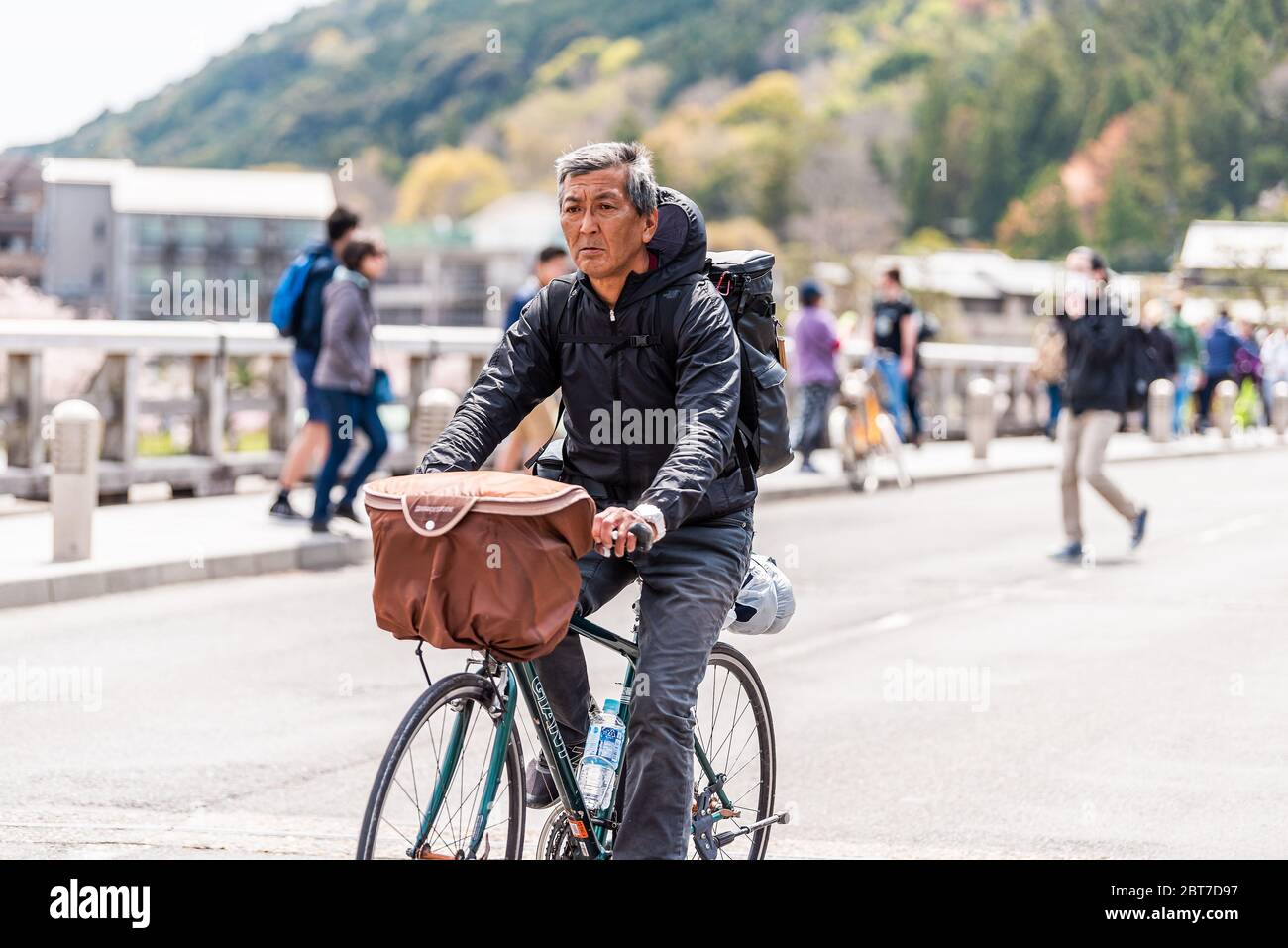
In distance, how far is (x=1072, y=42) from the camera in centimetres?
17750

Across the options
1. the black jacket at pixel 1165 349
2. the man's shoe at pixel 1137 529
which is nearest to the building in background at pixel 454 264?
the black jacket at pixel 1165 349

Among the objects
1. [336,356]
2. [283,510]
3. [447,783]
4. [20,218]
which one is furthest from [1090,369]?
[20,218]

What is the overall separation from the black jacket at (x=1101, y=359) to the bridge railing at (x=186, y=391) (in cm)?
497

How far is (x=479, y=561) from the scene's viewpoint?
3.89 m

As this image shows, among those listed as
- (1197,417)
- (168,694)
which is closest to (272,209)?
(1197,417)

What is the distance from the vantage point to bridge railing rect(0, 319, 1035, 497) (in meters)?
14.9

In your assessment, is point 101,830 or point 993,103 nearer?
point 101,830

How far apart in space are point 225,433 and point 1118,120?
157242 millimetres

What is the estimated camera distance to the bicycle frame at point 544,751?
4.09 meters
